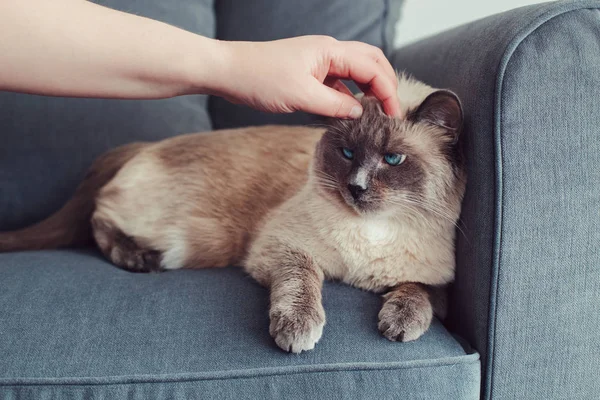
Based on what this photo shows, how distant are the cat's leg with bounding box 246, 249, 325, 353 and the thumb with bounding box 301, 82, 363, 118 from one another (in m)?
0.33

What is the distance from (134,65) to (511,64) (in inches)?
28.7

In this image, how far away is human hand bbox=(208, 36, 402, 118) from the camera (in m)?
1.05

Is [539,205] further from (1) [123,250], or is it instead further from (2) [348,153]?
(1) [123,250]

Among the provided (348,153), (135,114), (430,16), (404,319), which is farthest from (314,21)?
(404,319)

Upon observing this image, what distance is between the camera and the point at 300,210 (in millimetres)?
1245

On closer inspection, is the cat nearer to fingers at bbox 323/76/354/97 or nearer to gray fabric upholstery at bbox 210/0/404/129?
fingers at bbox 323/76/354/97

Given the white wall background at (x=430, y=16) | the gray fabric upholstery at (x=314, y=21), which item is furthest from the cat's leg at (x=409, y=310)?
the white wall background at (x=430, y=16)

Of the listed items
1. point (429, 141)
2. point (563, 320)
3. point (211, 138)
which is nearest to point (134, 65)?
point (211, 138)

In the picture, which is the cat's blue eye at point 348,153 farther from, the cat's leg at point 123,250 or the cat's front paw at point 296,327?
the cat's leg at point 123,250

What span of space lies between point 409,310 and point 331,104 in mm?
445

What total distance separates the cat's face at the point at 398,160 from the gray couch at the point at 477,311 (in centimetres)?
5

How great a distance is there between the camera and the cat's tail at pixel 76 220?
1.46 m

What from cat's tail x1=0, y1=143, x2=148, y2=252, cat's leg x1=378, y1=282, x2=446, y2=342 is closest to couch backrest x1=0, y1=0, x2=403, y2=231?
cat's tail x1=0, y1=143, x2=148, y2=252

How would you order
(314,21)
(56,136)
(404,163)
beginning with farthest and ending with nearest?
(314,21)
(56,136)
(404,163)
